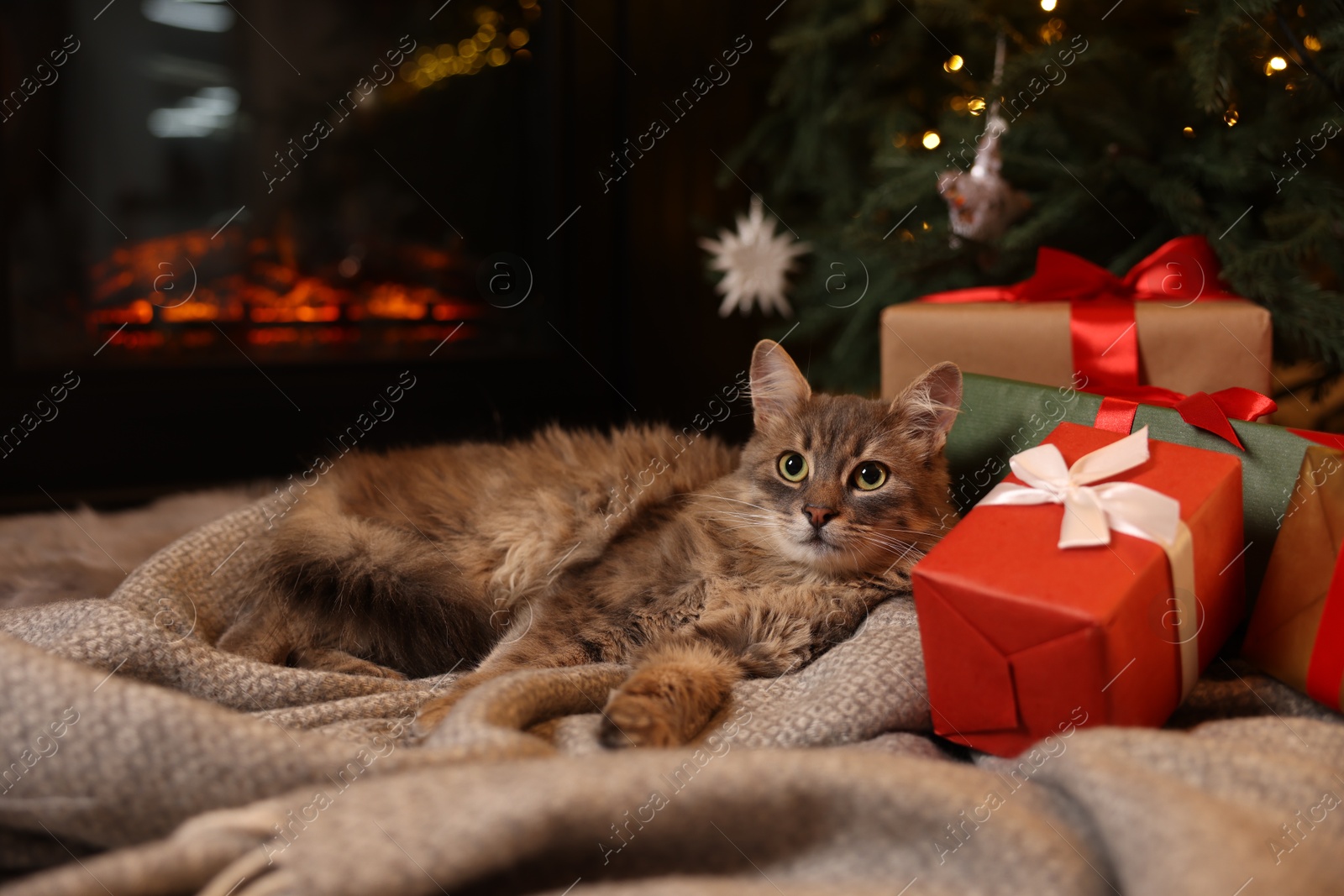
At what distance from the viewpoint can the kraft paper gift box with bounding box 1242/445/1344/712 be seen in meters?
1.01

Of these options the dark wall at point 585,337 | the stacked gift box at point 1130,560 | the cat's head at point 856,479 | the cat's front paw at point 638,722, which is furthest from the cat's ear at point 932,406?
the dark wall at point 585,337

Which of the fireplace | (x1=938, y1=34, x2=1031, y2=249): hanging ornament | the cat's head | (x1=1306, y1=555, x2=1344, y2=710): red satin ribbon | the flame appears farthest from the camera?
the flame

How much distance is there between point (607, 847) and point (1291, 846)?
22.4 inches

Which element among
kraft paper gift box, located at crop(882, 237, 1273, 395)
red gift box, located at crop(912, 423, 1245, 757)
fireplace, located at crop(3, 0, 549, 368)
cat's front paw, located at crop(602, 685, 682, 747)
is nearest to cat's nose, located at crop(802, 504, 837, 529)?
red gift box, located at crop(912, 423, 1245, 757)

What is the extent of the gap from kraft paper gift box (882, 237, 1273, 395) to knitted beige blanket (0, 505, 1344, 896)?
2.04 feet

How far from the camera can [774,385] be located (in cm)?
144

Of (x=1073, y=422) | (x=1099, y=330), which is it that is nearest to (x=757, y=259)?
(x=1099, y=330)

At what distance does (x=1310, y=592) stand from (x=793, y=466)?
64 cm

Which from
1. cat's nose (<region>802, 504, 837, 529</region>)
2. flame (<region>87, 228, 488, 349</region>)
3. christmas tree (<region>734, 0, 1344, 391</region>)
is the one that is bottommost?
cat's nose (<region>802, 504, 837, 529</region>)

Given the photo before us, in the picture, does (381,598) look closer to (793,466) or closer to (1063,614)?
(793,466)

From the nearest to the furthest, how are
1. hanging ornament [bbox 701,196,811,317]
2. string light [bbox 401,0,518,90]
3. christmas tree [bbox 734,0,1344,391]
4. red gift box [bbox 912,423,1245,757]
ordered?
red gift box [bbox 912,423,1245,757] < christmas tree [bbox 734,0,1344,391] < hanging ornament [bbox 701,196,811,317] < string light [bbox 401,0,518,90]

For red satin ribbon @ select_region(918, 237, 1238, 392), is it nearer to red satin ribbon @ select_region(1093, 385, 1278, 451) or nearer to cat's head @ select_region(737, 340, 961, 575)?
red satin ribbon @ select_region(1093, 385, 1278, 451)

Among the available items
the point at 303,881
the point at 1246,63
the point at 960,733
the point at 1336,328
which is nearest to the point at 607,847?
the point at 303,881

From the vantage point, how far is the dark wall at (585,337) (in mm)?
2416
